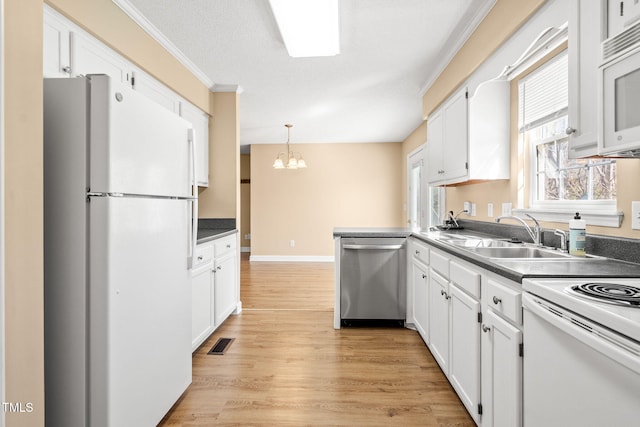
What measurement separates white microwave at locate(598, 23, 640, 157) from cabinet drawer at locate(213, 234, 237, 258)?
260cm

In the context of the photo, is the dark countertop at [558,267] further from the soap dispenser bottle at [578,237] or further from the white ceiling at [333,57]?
the white ceiling at [333,57]

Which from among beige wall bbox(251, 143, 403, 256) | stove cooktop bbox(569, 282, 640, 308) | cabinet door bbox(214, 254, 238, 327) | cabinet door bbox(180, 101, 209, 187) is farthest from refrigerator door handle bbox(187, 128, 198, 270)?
beige wall bbox(251, 143, 403, 256)

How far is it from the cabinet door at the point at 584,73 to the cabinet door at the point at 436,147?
174cm

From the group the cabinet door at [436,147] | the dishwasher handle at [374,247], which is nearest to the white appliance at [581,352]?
the dishwasher handle at [374,247]

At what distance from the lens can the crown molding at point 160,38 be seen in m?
2.22

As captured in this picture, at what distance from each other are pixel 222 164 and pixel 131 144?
7.46 feet

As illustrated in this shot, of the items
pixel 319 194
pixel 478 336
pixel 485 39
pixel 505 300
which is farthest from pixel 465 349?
pixel 319 194

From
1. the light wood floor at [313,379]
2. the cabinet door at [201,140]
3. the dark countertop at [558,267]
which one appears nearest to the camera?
the dark countertop at [558,267]

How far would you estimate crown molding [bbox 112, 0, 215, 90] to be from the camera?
2.22 m

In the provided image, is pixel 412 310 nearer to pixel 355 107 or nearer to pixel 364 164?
pixel 355 107

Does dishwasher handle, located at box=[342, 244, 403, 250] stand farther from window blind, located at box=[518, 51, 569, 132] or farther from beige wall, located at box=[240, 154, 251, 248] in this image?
beige wall, located at box=[240, 154, 251, 248]

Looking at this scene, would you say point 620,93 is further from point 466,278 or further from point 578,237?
point 466,278

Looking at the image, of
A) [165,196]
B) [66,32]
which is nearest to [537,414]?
[165,196]

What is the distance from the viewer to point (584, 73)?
4.24 feet
